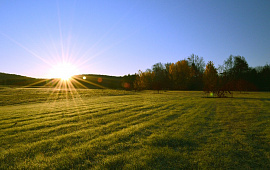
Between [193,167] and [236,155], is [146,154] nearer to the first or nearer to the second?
[193,167]

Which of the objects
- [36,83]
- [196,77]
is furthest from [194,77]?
[36,83]

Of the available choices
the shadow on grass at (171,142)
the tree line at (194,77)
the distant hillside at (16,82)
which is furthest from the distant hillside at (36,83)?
the shadow on grass at (171,142)

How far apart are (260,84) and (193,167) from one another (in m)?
78.9

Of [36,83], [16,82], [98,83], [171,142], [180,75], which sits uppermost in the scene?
[180,75]

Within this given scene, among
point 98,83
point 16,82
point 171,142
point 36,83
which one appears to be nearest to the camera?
point 171,142

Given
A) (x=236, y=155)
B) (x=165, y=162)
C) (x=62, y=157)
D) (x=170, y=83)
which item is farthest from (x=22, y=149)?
(x=170, y=83)

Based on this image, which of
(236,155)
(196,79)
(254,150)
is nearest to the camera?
(236,155)

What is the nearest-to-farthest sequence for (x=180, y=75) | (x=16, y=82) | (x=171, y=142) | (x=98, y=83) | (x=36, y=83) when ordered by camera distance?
(x=171, y=142) → (x=180, y=75) → (x=16, y=82) → (x=36, y=83) → (x=98, y=83)

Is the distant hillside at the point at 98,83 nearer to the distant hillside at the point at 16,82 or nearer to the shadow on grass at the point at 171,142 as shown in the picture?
the distant hillside at the point at 16,82

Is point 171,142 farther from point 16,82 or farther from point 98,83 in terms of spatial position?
point 98,83

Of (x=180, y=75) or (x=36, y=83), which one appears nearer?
(x=180, y=75)

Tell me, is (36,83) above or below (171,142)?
above

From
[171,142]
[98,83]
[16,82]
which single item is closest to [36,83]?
[16,82]

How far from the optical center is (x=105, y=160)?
4930 mm
